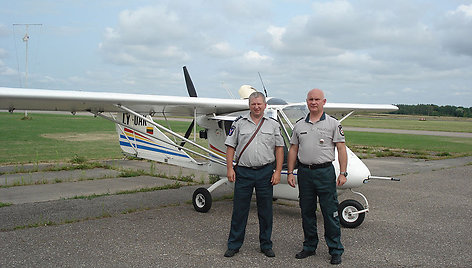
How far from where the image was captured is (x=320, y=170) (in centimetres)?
449

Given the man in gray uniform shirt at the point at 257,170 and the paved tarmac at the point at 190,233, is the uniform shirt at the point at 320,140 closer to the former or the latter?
the man in gray uniform shirt at the point at 257,170

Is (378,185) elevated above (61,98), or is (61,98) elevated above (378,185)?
(61,98)

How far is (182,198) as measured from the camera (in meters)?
8.13

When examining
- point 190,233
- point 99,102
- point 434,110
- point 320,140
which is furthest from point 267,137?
point 434,110

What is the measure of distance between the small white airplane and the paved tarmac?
1.43 ft

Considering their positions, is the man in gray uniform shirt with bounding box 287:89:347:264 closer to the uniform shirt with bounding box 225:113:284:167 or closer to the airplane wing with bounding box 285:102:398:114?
the uniform shirt with bounding box 225:113:284:167

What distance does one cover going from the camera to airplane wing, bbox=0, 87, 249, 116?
554cm

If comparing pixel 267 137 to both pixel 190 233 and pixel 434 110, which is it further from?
pixel 434 110

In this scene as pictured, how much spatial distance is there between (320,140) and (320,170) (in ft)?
1.10

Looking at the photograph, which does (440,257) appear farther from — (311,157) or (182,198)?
(182,198)

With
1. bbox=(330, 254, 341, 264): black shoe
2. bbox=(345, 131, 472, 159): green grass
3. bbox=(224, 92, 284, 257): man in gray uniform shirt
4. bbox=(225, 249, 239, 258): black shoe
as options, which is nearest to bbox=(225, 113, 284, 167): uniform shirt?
bbox=(224, 92, 284, 257): man in gray uniform shirt

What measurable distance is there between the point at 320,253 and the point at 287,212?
209 centimetres

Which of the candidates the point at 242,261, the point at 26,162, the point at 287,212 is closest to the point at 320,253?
the point at 242,261

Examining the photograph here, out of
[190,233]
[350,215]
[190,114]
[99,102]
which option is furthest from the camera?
[190,114]
